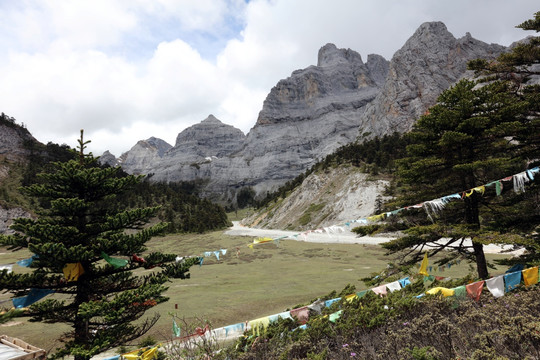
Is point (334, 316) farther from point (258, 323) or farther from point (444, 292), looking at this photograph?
point (444, 292)

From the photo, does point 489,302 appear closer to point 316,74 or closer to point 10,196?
point 10,196

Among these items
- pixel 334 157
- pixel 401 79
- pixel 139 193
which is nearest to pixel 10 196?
pixel 139 193

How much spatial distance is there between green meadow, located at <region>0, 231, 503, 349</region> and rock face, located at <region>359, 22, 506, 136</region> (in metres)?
88.3

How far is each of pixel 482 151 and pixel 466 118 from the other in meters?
1.44

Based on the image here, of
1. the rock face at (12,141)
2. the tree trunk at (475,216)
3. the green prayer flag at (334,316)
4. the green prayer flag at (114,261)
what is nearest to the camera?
the green prayer flag at (334,316)

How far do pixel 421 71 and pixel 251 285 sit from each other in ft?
391

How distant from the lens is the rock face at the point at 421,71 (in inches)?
4161

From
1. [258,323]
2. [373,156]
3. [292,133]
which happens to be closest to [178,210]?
[373,156]

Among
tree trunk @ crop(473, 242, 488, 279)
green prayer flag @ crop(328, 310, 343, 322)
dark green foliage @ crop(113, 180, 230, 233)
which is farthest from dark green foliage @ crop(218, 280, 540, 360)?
dark green foliage @ crop(113, 180, 230, 233)

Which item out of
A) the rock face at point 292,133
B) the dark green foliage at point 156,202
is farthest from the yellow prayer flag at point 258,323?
the rock face at point 292,133

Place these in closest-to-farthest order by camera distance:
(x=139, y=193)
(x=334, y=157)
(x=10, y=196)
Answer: (x=10, y=196)
(x=334, y=157)
(x=139, y=193)

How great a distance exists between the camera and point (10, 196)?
71.1m

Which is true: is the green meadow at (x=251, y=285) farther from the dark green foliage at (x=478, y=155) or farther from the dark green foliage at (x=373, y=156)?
the dark green foliage at (x=373, y=156)

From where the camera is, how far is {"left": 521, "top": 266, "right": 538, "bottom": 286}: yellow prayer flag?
784cm
